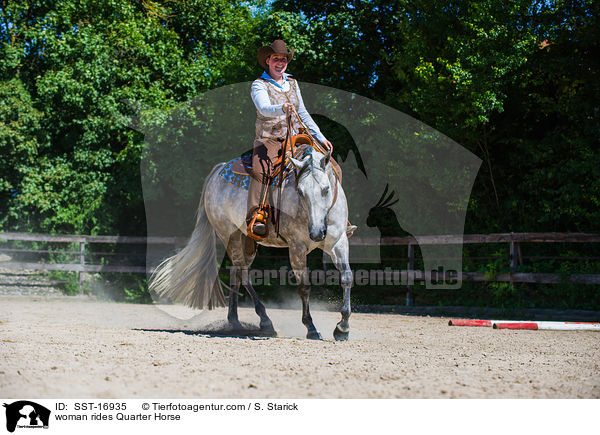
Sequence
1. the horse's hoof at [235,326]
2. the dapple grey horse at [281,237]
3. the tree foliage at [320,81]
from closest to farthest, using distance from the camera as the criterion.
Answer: the dapple grey horse at [281,237]
the horse's hoof at [235,326]
the tree foliage at [320,81]

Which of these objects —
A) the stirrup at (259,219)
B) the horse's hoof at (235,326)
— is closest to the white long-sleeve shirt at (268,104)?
the stirrup at (259,219)

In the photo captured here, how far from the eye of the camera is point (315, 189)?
4.64 metres

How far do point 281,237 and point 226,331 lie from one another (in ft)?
4.45

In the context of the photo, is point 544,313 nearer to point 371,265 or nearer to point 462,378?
point 371,265

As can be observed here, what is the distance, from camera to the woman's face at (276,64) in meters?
5.25

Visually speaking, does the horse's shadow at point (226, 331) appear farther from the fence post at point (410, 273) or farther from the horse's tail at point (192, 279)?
the fence post at point (410, 273)

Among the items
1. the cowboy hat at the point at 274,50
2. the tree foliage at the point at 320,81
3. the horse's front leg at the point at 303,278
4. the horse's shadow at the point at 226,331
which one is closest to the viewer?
the horse's front leg at the point at 303,278

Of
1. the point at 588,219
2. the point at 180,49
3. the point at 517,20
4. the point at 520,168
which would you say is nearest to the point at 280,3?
the point at 180,49

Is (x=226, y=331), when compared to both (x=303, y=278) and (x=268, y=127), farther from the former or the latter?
(x=268, y=127)

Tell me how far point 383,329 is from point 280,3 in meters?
9.15

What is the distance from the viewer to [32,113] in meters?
13.0
